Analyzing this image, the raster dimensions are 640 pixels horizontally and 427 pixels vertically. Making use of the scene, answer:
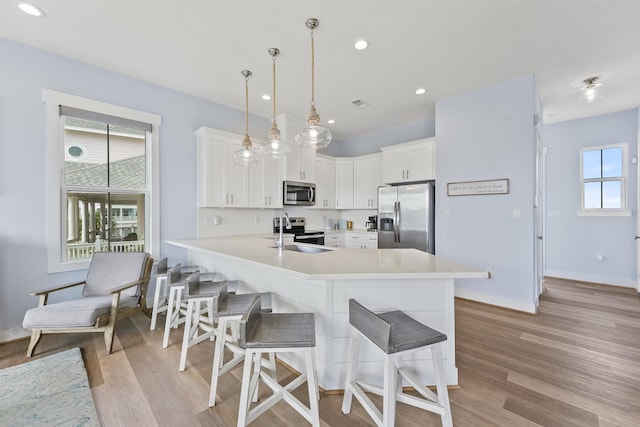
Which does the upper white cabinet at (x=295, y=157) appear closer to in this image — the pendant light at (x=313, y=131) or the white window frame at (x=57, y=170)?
the pendant light at (x=313, y=131)

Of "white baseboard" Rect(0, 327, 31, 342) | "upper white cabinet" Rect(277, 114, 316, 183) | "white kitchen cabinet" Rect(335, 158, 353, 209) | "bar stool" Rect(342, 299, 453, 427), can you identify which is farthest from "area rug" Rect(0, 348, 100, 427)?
"white kitchen cabinet" Rect(335, 158, 353, 209)

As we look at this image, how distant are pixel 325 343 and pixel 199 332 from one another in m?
1.69

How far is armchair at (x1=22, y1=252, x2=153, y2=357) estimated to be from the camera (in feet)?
7.41

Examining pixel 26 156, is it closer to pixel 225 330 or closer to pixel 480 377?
pixel 225 330

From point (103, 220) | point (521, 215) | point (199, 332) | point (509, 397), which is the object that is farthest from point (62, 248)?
point (521, 215)

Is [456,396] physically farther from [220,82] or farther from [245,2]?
[220,82]

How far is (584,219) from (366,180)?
3.87 meters

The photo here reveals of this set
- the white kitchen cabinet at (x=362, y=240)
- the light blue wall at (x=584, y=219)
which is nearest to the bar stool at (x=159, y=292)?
the white kitchen cabinet at (x=362, y=240)

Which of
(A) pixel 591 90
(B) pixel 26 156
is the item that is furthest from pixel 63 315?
(A) pixel 591 90

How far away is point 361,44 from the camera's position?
2.57 meters

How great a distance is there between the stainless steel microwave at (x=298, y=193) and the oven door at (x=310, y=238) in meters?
0.57

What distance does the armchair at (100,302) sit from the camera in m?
2.26

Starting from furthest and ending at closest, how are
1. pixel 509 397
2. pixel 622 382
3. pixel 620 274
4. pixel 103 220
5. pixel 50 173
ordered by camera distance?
1. pixel 620 274
2. pixel 103 220
3. pixel 50 173
4. pixel 622 382
5. pixel 509 397

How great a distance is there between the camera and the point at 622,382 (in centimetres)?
193
